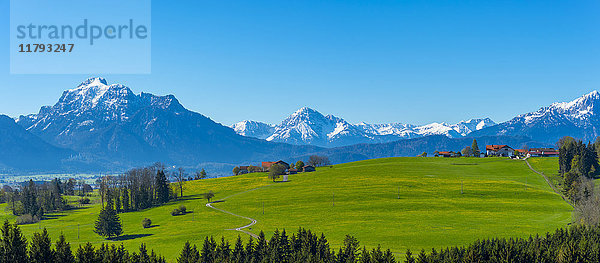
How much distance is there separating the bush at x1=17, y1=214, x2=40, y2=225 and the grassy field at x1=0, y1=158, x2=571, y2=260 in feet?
21.3

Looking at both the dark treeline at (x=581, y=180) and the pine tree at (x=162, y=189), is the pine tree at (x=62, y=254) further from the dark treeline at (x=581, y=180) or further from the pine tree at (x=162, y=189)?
the pine tree at (x=162, y=189)

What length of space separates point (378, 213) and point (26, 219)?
440 ft

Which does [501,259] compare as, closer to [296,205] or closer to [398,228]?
[398,228]

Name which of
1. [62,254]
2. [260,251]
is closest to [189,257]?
[260,251]

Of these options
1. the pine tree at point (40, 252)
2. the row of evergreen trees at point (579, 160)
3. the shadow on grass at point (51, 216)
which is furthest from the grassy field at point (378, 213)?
the pine tree at point (40, 252)

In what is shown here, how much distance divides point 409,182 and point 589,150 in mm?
77870

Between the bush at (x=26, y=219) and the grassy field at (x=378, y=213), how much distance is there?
256 inches

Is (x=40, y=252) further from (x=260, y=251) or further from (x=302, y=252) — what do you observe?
(x=302, y=252)

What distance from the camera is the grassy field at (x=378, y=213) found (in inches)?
4414

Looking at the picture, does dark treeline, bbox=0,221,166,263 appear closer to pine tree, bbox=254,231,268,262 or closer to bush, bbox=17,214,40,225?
pine tree, bbox=254,231,268,262

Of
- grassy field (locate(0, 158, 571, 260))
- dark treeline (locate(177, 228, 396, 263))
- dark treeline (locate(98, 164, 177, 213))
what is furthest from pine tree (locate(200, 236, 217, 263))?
dark treeline (locate(98, 164, 177, 213))

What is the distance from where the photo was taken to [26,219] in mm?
169625

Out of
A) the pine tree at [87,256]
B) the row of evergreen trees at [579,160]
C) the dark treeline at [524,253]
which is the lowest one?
the dark treeline at [524,253]

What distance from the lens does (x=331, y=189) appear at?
17362cm
